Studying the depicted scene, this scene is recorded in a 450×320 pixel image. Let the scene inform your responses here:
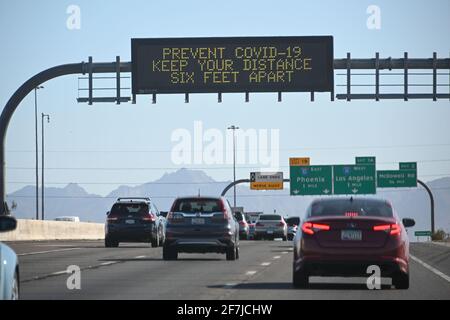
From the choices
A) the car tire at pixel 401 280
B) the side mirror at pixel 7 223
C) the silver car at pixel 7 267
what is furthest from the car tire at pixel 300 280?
the side mirror at pixel 7 223

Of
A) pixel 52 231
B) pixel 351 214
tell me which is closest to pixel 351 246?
pixel 351 214

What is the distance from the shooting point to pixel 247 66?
47.0 m

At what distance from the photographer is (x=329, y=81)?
1849 inches

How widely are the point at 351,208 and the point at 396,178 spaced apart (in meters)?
64.2

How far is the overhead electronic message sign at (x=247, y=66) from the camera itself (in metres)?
46.9

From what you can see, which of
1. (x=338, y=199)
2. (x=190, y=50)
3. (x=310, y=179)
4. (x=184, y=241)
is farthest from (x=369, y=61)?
(x=310, y=179)

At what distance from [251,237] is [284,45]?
32290mm

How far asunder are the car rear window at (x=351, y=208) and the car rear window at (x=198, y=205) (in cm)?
1151

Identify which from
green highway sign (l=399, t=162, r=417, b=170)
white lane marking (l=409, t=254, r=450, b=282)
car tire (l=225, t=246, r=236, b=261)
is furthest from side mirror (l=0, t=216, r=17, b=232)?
green highway sign (l=399, t=162, r=417, b=170)

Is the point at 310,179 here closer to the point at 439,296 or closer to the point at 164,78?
the point at 164,78

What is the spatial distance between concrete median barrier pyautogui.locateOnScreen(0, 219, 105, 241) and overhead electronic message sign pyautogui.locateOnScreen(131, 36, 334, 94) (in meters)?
10.4

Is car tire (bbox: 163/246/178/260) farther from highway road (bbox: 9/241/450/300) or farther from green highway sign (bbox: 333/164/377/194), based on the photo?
green highway sign (bbox: 333/164/377/194)

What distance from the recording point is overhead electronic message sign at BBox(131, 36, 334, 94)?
46.9 meters
